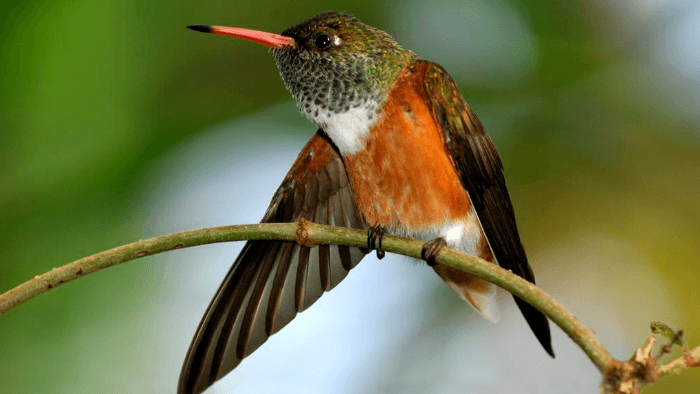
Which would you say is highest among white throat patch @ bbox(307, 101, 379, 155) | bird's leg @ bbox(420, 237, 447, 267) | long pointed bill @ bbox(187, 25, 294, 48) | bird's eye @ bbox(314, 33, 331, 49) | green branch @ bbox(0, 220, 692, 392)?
bird's eye @ bbox(314, 33, 331, 49)

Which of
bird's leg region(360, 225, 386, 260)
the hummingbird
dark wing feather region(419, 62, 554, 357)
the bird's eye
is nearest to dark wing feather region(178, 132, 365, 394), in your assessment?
the hummingbird

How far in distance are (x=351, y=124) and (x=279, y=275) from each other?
0.57m

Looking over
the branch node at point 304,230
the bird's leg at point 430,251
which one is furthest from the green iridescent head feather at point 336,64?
the branch node at point 304,230

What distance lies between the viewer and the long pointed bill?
2.09 m

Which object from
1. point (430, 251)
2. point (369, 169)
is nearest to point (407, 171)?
point (369, 169)

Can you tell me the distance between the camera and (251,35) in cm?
228

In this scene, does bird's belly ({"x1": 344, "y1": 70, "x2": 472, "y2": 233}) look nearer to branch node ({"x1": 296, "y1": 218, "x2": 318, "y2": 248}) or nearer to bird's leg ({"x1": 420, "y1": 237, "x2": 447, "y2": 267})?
bird's leg ({"x1": 420, "y1": 237, "x2": 447, "y2": 267})

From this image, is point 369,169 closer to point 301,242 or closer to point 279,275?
point 279,275

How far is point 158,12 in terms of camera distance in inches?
98.3

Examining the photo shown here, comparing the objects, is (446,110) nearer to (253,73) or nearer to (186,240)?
(253,73)

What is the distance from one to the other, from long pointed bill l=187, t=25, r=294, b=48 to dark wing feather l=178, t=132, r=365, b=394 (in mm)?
353

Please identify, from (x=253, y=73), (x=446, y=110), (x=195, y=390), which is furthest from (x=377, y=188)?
(x=195, y=390)

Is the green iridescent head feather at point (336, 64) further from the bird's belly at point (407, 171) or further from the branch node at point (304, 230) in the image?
the branch node at point (304, 230)

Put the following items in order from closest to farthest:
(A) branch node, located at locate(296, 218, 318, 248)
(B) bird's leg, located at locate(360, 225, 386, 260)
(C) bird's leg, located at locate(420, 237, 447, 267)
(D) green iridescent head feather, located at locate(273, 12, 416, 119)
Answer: (A) branch node, located at locate(296, 218, 318, 248) < (C) bird's leg, located at locate(420, 237, 447, 267) < (B) bird's leg, located at locate(360, 225, 386, 260) < (D) green iridescent head feather, located at locate(273, 12, 416, 119)
